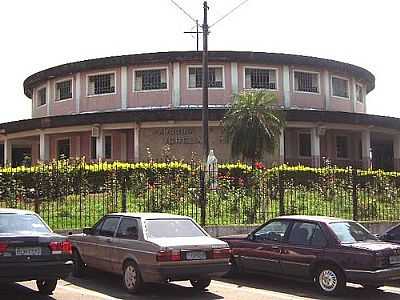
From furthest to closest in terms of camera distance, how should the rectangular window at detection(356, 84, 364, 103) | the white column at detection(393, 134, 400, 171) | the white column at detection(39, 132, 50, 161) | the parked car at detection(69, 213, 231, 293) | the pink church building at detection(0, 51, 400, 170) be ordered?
the rectangular window at detection(356, 84, 364, 103) → the white column at detection(393, 134, 400, 171) → the white column at detection(39, 132, 50, 161) → the pink church building at detection(0, 51, 400, 170) → the parked car at detection(69, 213, 231, 293)

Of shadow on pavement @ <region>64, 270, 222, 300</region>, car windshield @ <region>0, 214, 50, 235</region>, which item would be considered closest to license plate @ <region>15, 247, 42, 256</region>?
car windshield @ <region>0, 214, 50, 235</region>

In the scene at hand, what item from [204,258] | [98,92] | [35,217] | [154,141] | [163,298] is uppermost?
[98,92]

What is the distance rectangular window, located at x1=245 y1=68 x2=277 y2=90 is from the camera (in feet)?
104

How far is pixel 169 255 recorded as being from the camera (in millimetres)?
9414

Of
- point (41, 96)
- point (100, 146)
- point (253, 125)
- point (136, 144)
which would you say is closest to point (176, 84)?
point (136, 144)

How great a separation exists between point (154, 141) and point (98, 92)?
540cm

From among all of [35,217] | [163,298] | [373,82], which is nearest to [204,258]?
[163,298]

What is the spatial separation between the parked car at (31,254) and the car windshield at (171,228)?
60.1 inches

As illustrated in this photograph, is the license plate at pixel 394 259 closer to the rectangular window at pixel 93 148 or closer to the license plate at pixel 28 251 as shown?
the license plate at pixel 28 251

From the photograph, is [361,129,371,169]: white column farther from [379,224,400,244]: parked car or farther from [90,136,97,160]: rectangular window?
[379,224,400,244]: parked car

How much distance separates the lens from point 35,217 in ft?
33.0

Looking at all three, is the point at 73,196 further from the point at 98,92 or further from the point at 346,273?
the point at 98,92

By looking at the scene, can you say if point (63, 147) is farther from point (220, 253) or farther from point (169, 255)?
point (169, 255)

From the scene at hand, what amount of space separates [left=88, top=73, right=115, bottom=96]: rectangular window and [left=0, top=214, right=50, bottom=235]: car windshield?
76.4ft
